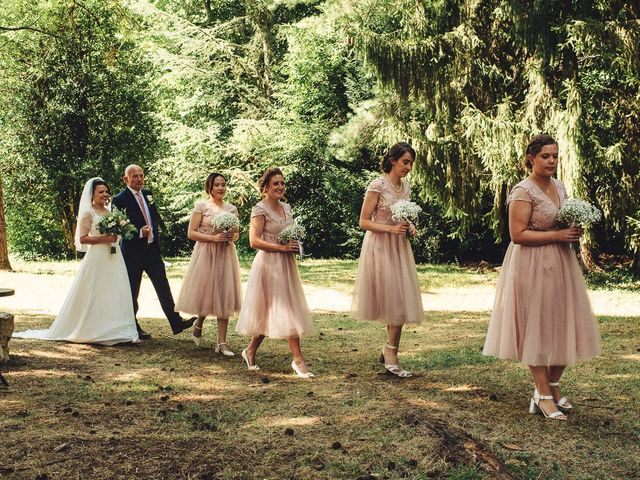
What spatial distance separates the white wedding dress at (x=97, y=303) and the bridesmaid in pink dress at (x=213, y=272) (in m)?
0.81

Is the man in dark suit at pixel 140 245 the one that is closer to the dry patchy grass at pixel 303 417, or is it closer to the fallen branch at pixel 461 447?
the dry patchy grass at pixel 303 417

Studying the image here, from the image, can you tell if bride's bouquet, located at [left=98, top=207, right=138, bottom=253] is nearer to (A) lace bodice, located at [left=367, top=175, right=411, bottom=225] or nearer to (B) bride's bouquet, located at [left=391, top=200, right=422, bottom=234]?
(A) lace bodice, located at [left=367, top=175, right=411, bottom=225]

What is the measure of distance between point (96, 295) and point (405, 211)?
429cm

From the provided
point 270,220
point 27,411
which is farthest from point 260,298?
point 27,411

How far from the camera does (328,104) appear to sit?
26.9m

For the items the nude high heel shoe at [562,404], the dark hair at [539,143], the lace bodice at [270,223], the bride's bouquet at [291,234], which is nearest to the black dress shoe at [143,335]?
the lace bodice at [270,223]

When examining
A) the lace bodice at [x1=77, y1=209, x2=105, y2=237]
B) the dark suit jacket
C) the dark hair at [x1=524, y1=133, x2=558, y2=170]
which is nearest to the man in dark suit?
the dark suit jacket

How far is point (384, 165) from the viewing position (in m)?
7.42

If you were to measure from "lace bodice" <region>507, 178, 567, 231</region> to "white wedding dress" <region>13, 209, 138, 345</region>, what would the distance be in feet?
17.8

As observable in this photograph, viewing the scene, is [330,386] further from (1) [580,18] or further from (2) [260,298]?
(1) [580,18]

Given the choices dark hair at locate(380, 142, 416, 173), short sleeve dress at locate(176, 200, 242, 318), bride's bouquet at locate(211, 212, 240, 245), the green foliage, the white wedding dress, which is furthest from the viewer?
the green foliage

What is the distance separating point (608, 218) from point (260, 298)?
10.6 meters

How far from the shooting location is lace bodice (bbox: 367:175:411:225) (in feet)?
24.2

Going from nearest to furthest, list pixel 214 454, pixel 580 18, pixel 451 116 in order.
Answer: pixel 214 454 < pixel 580 18 < pixel 451 116
